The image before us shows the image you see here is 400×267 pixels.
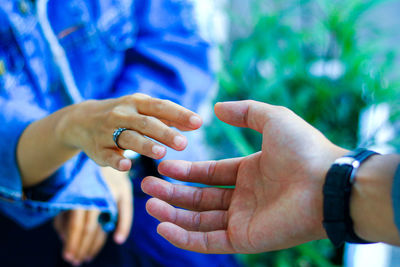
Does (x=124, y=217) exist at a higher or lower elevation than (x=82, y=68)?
lower

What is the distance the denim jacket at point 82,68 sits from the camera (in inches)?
25.2

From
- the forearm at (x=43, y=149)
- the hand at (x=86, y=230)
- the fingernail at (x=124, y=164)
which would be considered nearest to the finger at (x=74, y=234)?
the hand at (x=86, y=230)

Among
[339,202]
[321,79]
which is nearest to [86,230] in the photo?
[339,202]

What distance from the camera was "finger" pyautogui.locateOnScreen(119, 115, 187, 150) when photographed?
1.41 ft

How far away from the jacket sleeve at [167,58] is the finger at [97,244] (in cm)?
32

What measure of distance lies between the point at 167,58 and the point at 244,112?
0.43 metres

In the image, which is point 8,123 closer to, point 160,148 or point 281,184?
point 160,148

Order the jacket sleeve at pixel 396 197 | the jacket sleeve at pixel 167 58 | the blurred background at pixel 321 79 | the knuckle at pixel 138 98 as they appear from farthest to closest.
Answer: the blurred background at pixel 321 79 → the jacket sleeve at pixel 167 58 → the knuckle at pixel 138 98 → the jacket sleeve at pixel 396 197

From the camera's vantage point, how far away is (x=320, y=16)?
4.13 ft

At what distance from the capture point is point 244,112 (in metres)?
0.49

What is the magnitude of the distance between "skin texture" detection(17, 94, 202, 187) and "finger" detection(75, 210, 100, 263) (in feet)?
0.60

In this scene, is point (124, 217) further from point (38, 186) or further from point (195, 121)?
point (195, 121)

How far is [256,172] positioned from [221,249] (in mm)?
116

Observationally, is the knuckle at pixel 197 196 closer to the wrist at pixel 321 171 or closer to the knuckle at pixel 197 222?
the knuckle at pixel 197 222
